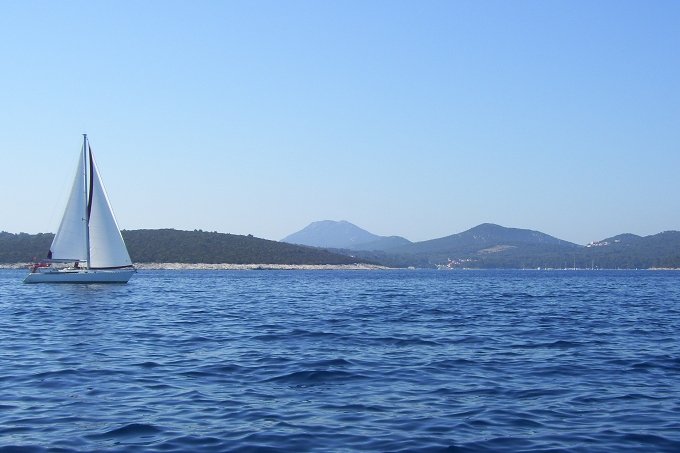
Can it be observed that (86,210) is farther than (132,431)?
Yes

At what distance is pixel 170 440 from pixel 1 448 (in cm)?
267

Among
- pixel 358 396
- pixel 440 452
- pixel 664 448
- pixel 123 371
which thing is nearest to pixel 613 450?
pixel 664 448

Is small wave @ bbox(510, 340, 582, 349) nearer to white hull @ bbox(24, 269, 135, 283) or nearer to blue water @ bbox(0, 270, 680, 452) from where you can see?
blue water @ bbox(0, 270, 680, 452)

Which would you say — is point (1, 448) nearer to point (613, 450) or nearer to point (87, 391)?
point (87, 391)

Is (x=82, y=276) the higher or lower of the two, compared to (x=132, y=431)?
higher

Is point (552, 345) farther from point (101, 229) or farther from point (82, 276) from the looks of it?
point (82, 276)

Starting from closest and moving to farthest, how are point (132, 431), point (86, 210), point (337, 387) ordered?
point (132, 431), point (337, 387), point (86, 210)

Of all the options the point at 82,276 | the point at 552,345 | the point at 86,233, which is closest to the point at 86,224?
the point at 86,233

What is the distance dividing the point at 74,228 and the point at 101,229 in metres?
2.45

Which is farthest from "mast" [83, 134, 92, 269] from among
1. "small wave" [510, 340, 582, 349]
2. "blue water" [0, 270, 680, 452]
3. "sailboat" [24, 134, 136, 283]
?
"small wave" [510, 340, 582, 349]

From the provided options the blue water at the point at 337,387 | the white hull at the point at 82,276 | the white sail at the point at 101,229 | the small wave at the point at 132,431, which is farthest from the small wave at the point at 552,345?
the white hull at the point at 82,276

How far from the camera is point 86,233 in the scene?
70.7 metres

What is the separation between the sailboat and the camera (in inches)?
2758

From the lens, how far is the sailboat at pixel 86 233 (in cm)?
7006
